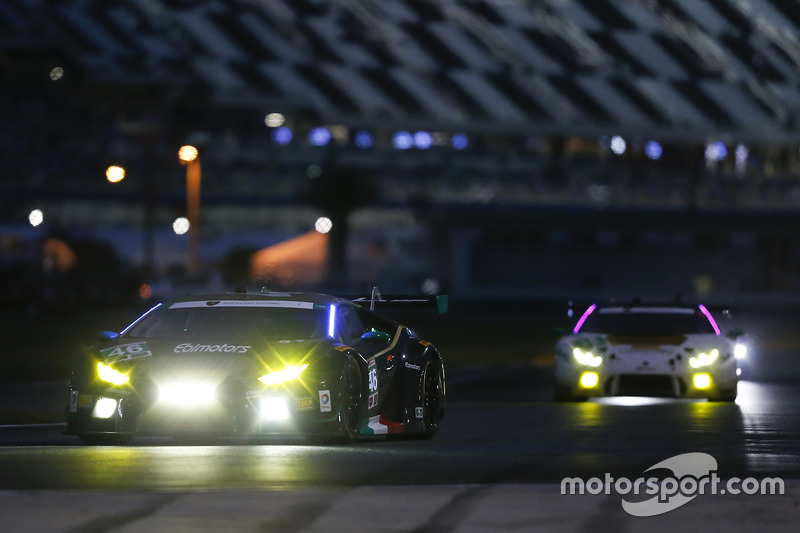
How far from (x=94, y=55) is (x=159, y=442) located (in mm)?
78072

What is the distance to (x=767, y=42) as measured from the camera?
107 metres

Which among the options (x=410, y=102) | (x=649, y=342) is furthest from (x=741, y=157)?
(x=649, y=342)

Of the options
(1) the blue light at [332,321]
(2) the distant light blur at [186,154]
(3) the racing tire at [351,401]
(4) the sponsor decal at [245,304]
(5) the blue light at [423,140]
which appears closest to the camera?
(3) the racing tire at [351,401]

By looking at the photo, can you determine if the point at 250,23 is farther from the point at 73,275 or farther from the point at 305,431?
the point at 305,431

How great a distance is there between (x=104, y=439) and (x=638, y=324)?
969 cm

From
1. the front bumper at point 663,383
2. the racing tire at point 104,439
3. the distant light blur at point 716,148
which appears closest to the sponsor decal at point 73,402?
the racing tire at point 104,439

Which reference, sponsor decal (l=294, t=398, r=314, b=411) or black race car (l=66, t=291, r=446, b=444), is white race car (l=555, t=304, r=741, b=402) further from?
sponsor decal (l=294, t=398, r=314, b=411)

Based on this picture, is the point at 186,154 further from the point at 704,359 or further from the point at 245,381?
the point at 245,381

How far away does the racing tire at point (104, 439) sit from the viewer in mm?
13633

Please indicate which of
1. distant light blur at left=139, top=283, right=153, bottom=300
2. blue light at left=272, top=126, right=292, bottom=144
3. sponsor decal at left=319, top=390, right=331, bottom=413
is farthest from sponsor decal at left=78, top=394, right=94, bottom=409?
blue light at left=272, top=126, right=292, bottom=144

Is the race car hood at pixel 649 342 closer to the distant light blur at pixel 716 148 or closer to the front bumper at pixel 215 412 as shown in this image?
the front bumper at pixel 215 412

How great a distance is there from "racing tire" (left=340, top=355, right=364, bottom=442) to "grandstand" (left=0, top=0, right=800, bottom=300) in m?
Result: 62.5

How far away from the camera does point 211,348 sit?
43.8ft

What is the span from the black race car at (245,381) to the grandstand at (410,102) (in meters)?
61.9
